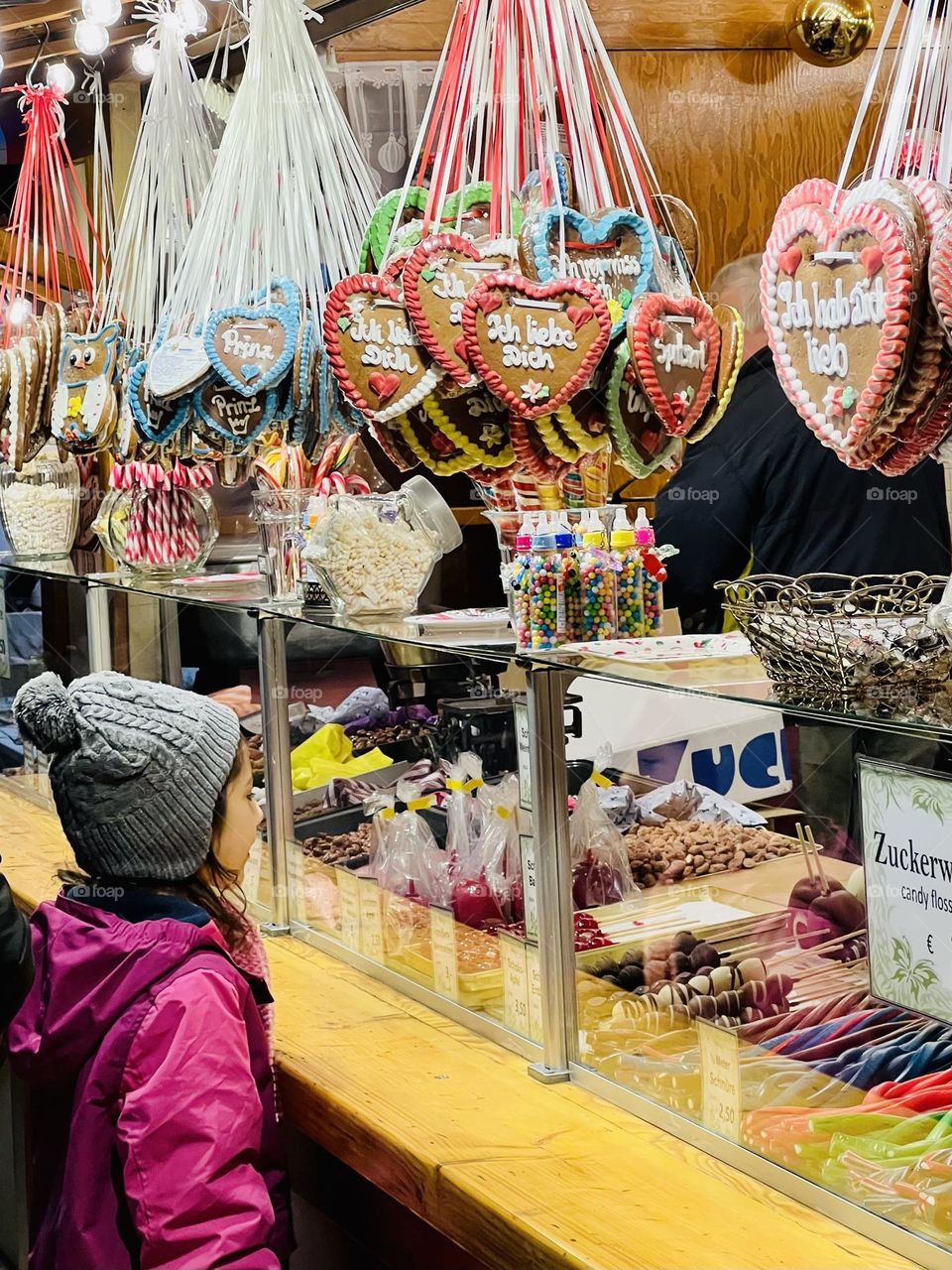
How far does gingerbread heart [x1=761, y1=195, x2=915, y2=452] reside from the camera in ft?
3.72

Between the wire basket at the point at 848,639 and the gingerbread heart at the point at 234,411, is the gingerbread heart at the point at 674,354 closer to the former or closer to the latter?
the wire basket at the point at 848,639

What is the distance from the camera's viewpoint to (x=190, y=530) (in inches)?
126

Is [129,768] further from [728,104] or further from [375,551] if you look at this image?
[728,104]

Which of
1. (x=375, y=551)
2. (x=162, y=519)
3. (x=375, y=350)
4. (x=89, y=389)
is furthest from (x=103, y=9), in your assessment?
(x=375, y=350)

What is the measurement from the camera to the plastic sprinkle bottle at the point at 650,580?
1.80 metres

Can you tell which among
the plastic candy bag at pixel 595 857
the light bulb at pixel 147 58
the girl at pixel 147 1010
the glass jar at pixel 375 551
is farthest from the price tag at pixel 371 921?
the light bulb at pixel 147 58

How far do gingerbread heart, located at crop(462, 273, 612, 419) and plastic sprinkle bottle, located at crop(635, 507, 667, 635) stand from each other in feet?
0.69

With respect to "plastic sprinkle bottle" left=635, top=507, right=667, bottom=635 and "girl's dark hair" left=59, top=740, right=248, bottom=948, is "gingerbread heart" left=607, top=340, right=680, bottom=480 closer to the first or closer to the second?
"plastic sprinkle bottle" left=635, top=507, right=667, bottom=635

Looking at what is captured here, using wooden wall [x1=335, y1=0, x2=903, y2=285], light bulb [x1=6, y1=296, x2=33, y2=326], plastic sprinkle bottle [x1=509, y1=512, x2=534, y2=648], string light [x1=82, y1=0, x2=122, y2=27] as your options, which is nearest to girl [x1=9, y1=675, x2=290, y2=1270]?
plastic sprinkle bottle [x1=509, y1=512, x2=534, y2=648]

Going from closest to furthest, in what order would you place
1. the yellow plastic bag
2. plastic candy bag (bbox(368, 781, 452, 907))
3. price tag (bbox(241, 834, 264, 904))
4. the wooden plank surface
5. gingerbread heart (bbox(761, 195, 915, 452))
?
1. gingerbread heart (bbox(761, 195, 915, 452))
2. plastic candy bag (bbox(368, 781, 452, 907))
3. the yellow plastic bag
4. price tag (bbox(241, 834, 264, 904))
5. the wooden plank surface

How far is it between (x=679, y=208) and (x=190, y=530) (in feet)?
4.95

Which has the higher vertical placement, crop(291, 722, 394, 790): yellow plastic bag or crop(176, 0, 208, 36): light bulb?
crop(176, 0, 208, 36): light bulb

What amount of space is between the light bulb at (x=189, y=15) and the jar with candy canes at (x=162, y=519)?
870 millimetres

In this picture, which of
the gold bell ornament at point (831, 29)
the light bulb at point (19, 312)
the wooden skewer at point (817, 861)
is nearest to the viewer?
the wooden skewer at point (817, 861)
